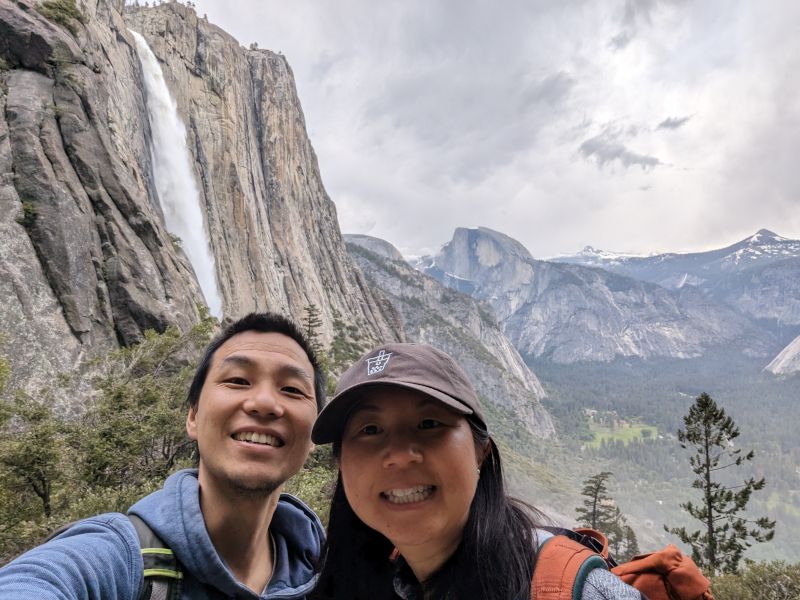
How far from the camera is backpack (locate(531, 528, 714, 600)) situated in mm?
1896

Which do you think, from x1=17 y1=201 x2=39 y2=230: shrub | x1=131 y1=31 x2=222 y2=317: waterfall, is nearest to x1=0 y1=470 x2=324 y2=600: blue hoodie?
x1=17 y1=201 x2=39 y2=230: shrub

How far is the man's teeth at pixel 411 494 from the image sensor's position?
241 centimetres

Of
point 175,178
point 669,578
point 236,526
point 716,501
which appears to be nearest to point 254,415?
point 236,526

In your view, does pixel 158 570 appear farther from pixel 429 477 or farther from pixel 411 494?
pixel 429 477

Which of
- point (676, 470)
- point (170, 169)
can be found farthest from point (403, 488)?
point (676, 470)

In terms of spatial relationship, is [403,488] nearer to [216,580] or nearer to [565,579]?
[565,579]

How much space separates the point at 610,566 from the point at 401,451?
117cm

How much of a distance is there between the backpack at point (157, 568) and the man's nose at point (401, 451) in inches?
50.3

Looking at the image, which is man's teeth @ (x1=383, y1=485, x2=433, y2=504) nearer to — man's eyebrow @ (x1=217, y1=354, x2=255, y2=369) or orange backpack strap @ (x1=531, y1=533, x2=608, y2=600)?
orange backpack strap @ (x1=531, y1=533, x2=608, y2=600)

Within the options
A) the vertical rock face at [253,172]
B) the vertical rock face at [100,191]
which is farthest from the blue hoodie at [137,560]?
the vertical rock face at [253,172]

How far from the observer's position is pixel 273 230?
6725cm

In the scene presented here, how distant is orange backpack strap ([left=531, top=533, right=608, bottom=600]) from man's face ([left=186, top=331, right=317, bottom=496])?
1746mm

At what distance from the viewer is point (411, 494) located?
95.1 inches

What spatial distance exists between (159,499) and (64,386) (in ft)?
59.8
